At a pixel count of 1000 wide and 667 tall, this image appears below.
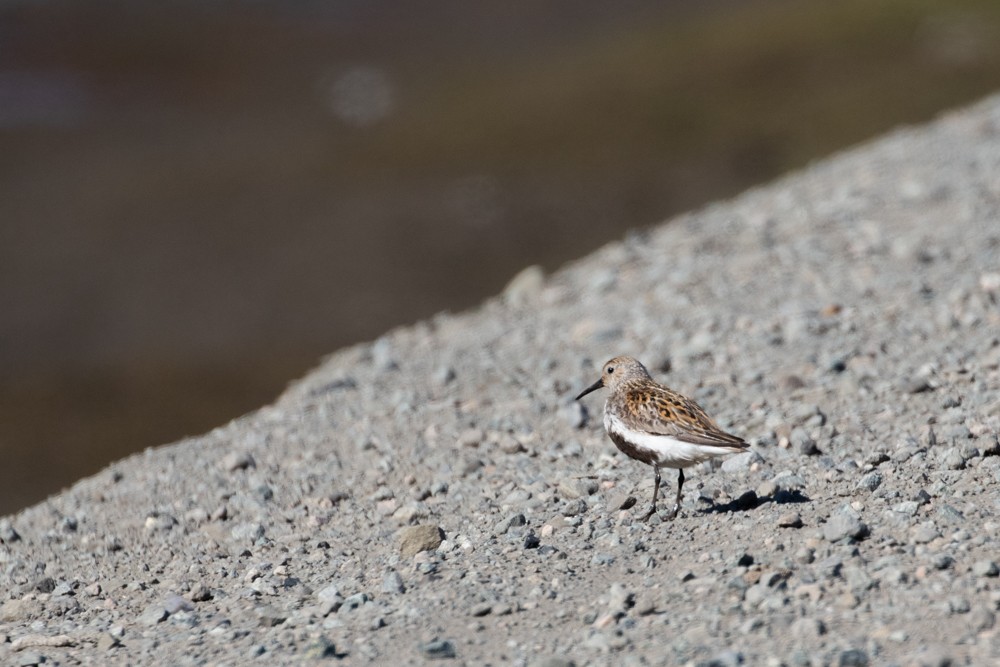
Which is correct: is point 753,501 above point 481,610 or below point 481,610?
above

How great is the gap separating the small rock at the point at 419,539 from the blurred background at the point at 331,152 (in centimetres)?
946

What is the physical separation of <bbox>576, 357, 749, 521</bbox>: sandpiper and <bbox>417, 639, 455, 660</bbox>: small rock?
228 centimetres

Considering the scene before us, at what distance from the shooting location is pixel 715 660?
24.7ft

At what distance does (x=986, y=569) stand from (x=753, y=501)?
213cm

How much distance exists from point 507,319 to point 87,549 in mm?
7141

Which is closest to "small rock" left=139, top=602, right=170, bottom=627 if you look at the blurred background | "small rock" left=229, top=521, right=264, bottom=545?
"small rock" left=229, top=521, right=264, bottom=545

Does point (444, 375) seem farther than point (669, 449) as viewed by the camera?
Yes

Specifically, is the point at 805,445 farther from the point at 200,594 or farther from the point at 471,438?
the point at 200,594

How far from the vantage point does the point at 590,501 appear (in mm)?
10750

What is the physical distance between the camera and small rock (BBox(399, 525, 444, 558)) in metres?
10.2

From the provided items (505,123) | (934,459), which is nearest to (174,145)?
(505,123)

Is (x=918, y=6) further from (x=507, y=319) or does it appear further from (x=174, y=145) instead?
(x=507, y=319)

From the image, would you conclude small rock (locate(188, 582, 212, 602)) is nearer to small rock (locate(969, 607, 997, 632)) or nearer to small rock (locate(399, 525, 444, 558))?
small rock (locate(399, 525, 444, 558))

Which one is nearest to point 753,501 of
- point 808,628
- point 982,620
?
point 808,628
